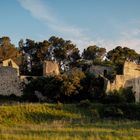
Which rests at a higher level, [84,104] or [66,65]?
[66,65]

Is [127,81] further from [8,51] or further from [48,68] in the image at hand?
[8,51]

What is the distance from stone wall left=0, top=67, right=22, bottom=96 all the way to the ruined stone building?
785 centimetres

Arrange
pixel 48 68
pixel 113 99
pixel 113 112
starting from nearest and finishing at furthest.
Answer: pixel 113 112 → pixel 113 99 → pixel 48 68

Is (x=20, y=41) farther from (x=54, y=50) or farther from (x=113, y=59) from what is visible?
(x=113, y=59)

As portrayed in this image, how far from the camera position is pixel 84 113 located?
32.0 meters

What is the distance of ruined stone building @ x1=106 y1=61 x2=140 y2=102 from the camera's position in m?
39.8

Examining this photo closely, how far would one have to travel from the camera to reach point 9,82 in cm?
4003

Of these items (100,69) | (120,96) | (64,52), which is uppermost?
(64,52)

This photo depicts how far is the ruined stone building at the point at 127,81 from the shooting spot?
39787 millimetres

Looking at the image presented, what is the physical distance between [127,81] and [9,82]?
10647 millimetres

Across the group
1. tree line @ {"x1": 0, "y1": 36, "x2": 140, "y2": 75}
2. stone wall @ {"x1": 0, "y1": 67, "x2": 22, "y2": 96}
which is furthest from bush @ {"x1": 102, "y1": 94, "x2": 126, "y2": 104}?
tree line @ {"x1": 0, "y1": 36, "x2": 140, "y2": 75}

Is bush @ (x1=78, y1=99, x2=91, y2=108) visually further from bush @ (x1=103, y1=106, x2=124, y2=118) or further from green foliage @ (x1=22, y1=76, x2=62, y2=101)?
green foliage @ (x1=22, y1=76, x2=62, y2=101)

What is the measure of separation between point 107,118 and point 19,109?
19.7 ft

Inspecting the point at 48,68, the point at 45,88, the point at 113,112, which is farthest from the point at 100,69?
the point at 113,112
